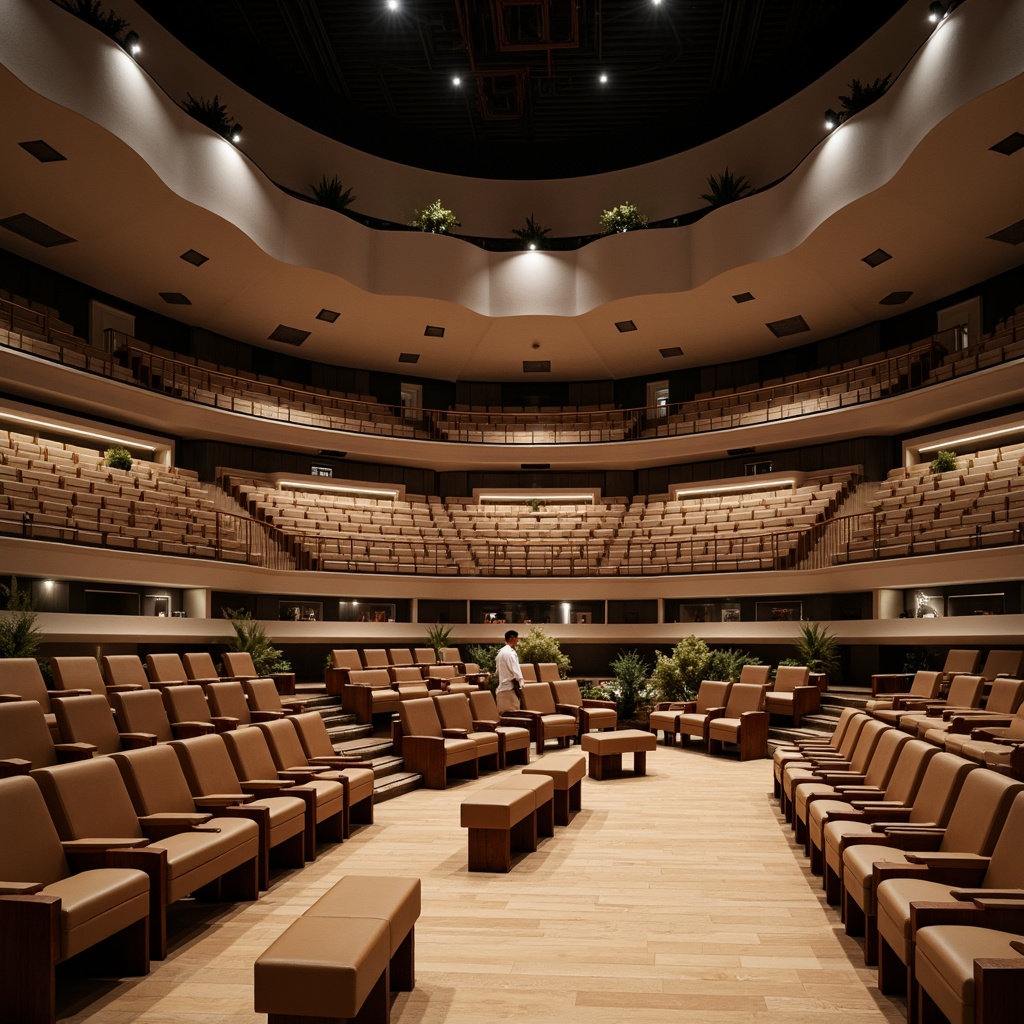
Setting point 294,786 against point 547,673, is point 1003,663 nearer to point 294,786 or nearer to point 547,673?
point 547,673

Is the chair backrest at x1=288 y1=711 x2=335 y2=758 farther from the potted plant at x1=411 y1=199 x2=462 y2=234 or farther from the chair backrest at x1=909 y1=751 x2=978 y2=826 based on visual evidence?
the potted plant at x1=411 y1=199 x2=462 y2=234

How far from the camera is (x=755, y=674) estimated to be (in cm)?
1198

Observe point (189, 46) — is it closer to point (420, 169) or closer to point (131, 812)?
point (420, 169)

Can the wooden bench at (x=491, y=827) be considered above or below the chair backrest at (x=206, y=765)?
below

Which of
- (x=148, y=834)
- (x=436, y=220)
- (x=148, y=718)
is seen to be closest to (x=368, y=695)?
(x=148, y=718)

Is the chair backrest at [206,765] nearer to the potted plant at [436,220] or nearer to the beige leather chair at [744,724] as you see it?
the beige leather chair at [744,724]

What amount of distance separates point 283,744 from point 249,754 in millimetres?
570

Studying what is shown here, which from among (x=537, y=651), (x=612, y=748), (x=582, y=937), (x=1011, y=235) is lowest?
(x=582, y=937)

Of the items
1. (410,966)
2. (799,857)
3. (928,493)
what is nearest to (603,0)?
(928,493)

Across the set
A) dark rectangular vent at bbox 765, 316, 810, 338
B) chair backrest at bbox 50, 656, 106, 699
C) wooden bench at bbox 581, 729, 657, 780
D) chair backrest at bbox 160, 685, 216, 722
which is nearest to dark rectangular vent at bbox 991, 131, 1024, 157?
dark rectangular vent at bbox 765, 316, 810, 338

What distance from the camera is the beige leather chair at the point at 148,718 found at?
638 centimetres

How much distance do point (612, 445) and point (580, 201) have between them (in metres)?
6.07

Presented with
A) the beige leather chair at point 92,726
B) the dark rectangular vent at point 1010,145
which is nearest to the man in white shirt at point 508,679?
the beige leather chair at point 92,726

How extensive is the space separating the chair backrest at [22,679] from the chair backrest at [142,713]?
0.61 m
